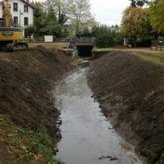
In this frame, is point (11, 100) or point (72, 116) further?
point (72, 116)

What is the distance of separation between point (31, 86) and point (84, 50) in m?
42.5

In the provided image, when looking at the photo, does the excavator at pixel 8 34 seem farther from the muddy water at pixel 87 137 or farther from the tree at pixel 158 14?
the tree at pixel 158 14

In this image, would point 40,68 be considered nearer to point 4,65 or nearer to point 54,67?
point 54,67

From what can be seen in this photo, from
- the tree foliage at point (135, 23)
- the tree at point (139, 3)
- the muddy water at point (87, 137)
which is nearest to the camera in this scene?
the muddy water at point (87, 137)

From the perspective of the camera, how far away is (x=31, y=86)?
33.8 meters

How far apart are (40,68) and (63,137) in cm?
2349

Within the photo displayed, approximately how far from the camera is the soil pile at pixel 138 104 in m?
20.4

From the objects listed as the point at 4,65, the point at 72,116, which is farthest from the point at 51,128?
the point at 4,65

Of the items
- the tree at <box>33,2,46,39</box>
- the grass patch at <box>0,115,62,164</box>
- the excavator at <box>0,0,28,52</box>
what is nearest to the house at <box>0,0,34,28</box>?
the tree at <box>33,2,46,39</box>

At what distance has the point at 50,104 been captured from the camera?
30219 millimetres

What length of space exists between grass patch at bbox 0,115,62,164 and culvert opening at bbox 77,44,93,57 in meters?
55.9

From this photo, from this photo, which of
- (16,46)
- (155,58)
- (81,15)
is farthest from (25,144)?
(81,15)

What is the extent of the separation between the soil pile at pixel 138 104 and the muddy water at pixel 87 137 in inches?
21.1

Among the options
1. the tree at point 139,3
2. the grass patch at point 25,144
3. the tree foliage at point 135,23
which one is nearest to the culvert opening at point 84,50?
the tree foliage at point 135,23
